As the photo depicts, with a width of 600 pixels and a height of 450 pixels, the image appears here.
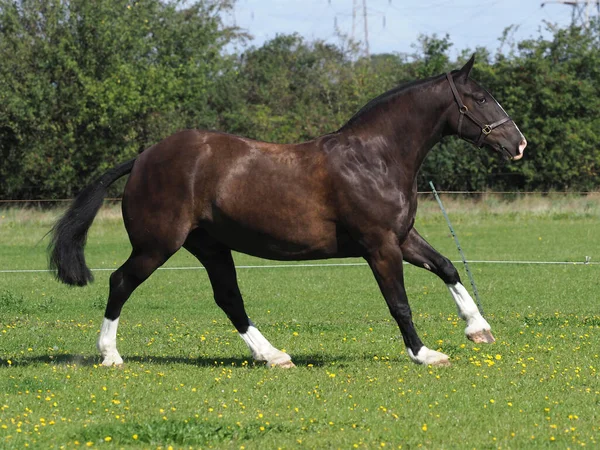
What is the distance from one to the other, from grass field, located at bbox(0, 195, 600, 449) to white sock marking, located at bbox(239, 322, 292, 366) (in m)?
0.17

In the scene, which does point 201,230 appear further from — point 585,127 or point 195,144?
point 585,127

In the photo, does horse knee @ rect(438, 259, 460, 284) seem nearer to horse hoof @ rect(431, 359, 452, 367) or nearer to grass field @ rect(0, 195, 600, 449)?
grass field @ rect(0, 195, 600, 449)

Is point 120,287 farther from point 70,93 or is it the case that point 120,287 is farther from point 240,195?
point 70,93

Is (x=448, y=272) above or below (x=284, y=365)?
above

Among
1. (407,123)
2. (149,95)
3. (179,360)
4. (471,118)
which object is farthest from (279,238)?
(149,95)

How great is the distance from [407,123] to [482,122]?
682mm

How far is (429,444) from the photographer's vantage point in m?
5.98

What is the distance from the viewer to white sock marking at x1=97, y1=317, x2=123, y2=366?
888 cm

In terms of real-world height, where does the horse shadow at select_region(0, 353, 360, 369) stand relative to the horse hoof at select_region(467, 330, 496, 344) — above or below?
below

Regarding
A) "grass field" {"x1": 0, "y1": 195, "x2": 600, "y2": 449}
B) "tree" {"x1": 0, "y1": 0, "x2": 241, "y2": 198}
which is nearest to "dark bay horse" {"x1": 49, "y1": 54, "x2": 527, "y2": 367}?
"grass field" {"x1": 0, "y1": 195, "x2": 600, "y2": 449}

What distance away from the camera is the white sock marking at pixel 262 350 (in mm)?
8859

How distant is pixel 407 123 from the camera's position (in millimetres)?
8820

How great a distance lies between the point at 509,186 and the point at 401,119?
3398 cm

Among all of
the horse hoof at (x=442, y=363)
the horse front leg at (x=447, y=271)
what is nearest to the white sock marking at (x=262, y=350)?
the horse hoof at (x=442, y=363)
